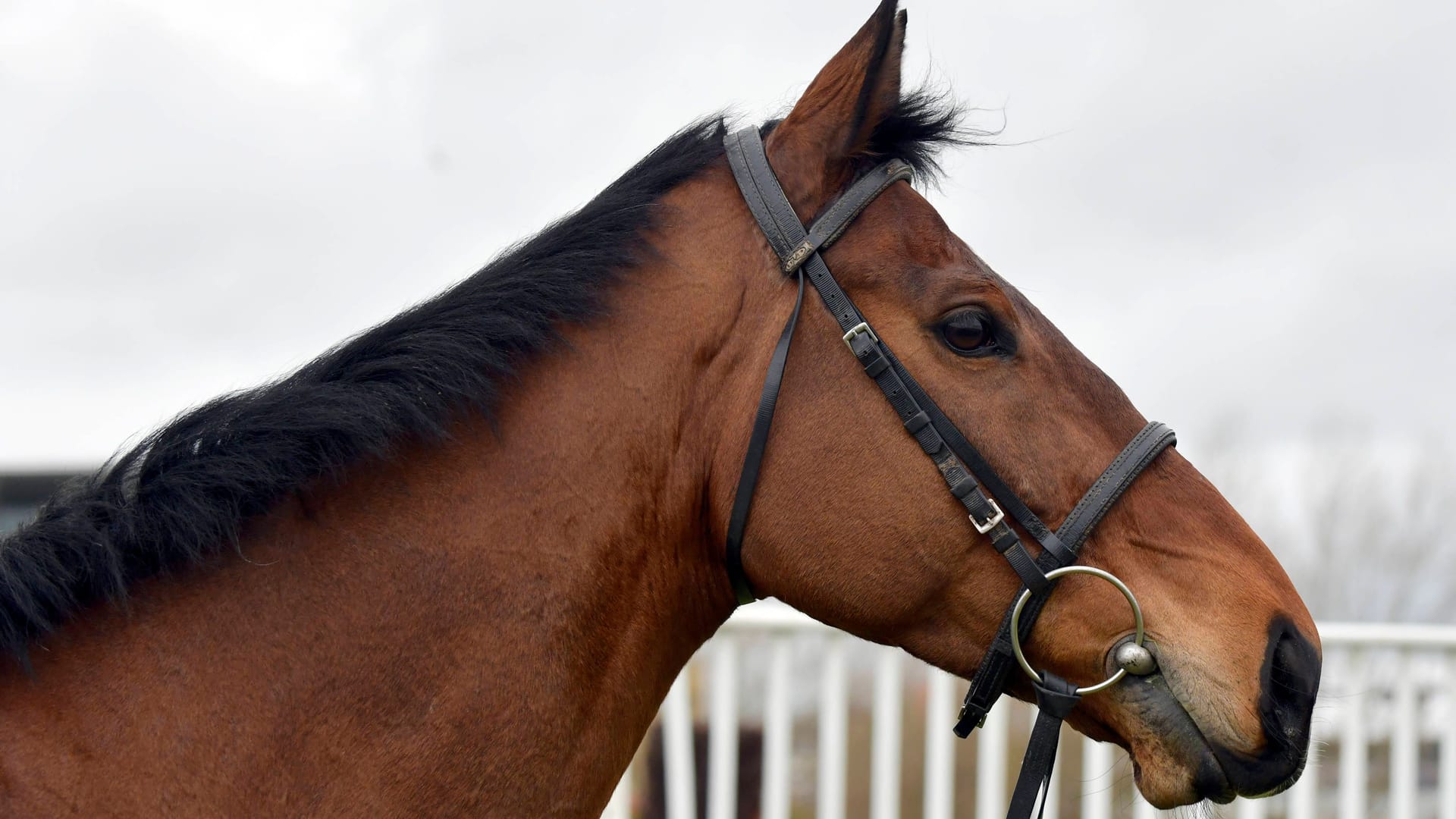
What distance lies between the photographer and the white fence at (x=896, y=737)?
4.68 metres

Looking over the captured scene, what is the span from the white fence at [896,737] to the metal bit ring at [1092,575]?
2.59m

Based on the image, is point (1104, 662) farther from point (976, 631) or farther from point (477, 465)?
point (477, 465)

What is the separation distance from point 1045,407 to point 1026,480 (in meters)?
0.15

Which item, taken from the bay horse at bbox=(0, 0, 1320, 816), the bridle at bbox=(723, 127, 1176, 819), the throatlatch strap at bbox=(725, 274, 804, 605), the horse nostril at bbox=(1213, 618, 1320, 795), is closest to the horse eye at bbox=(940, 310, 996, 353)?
the bay horse at bbox=(0, 0, 1320, 816)

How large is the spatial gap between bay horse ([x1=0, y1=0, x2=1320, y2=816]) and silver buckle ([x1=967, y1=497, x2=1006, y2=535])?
0.09 ft

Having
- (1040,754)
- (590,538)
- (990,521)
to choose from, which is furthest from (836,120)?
(1040,754)

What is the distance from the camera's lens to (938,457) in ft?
6.52

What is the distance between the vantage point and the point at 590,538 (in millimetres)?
1910

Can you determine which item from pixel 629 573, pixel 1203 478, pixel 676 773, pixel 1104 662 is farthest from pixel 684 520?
pixel 676 773

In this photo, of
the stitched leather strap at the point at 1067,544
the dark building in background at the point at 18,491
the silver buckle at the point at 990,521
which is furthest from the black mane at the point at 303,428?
the dark building in background at the point at 18,491

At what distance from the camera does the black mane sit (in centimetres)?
177

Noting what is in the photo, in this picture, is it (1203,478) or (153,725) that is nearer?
(153,725)

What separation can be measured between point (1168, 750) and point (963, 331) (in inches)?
33.9

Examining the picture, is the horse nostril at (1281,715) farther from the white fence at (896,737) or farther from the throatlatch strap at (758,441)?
the white fence at (896,737)
